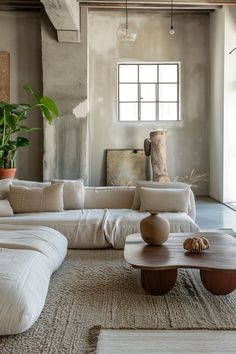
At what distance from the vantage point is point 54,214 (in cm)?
448

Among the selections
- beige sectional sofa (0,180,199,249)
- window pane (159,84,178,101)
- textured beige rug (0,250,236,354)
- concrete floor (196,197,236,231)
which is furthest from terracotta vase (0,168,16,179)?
window pane (159,84,178,101)

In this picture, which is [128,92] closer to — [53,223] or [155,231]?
[53,223]

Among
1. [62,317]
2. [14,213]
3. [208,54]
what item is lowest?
[62,317]

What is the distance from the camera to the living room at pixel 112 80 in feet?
25.9

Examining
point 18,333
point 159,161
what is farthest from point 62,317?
point 159,161

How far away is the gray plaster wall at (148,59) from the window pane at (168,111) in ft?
0.51

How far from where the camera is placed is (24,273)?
8.07ft

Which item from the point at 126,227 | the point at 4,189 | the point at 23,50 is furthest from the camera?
the point at 23,50

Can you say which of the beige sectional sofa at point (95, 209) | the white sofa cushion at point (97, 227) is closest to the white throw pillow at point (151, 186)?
the beige sectional sofa at point (95, 209)

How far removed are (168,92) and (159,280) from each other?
6.44m

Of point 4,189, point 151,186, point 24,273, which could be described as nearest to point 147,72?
point 151,186

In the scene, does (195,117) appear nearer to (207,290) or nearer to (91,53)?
(91,53)

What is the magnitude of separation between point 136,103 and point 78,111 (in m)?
1.42

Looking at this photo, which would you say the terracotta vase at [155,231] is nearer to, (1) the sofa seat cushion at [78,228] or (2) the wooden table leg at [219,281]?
(2) the wooden table leg at [219,281]
